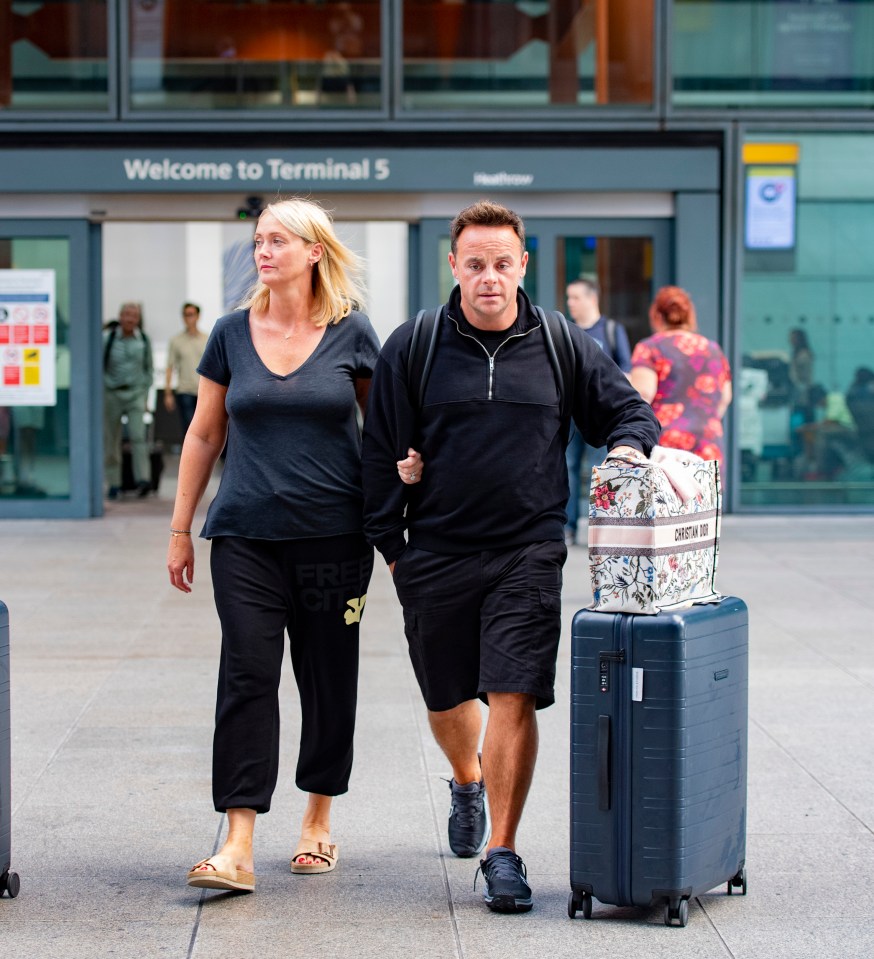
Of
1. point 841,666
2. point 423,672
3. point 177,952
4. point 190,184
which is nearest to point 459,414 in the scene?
point 423,672

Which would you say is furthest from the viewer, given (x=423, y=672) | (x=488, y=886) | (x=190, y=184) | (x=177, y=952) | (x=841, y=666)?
(x=190, y=184)

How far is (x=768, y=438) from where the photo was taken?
12.7m

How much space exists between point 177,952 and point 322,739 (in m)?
0.85

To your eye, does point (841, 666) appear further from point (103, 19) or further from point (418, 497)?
point (103, 19)

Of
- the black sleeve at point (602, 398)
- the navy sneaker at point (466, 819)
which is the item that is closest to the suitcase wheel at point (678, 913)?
the navy sneaker at point (466, 819)

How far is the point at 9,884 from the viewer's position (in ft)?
13.6

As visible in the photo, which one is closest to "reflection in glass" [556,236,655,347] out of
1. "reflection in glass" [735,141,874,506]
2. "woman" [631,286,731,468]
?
"reflection in glass" [735,141,874,506]

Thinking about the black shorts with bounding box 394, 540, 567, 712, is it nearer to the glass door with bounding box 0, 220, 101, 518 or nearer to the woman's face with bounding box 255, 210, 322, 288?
the woman's face with bounding box 255, 210, 322, 288

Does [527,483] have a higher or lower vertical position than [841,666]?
higher

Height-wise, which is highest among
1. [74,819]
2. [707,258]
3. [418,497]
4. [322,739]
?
[707,258]

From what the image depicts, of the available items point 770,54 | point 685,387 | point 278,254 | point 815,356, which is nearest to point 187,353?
point 815,356

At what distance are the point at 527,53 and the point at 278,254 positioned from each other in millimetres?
8647

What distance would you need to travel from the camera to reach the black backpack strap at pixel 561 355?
4324mm

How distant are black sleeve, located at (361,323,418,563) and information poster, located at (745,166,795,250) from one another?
28.7 ft
